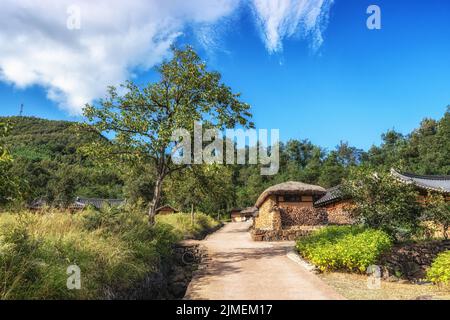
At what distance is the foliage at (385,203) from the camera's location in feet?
45.4

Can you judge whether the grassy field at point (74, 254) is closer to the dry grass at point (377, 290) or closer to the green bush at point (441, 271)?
the dry grass at point (377, 290)

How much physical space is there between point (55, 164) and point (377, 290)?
68.1 meters

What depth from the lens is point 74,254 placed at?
7.15 meters

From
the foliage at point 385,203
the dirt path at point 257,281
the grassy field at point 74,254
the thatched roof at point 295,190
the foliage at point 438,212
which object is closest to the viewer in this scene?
the grassy field at point 74,254

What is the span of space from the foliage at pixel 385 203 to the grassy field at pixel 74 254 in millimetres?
8603

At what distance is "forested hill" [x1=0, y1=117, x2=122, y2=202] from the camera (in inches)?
1980

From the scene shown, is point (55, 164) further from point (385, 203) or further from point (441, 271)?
point (441, 271)

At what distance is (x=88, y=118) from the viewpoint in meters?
14.0

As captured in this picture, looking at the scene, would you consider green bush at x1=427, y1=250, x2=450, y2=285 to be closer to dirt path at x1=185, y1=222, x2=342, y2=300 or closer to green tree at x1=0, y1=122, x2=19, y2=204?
dirt path at x1=185, y1=222, x2=342, y2=300

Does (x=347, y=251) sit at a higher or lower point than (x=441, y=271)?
higher

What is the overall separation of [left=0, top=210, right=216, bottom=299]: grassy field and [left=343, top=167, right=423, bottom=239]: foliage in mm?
8603

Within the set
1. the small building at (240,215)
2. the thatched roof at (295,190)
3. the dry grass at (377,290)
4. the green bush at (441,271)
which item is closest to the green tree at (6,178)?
the dry grass at (377,290)

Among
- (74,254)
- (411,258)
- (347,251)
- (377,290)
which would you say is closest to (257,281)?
(377,290)
